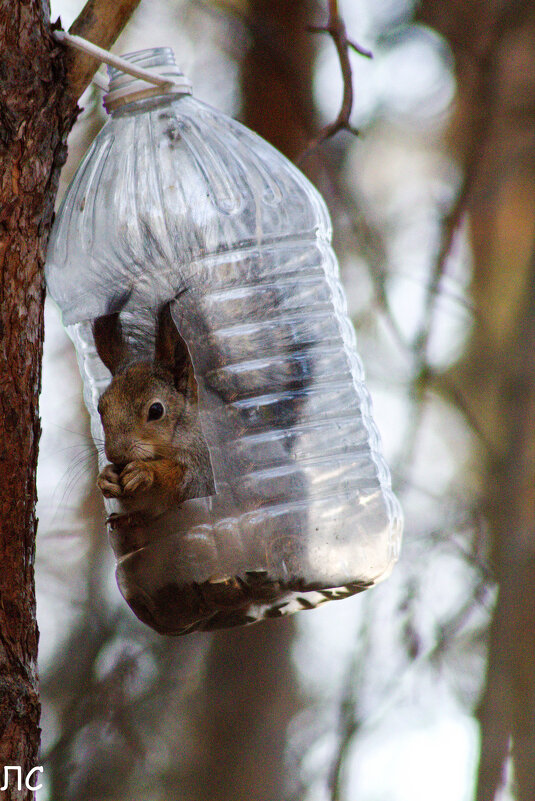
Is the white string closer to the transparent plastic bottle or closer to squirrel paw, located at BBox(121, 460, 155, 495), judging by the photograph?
the transparent plastic bottle

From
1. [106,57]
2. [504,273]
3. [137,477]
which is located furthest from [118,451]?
[504,273]

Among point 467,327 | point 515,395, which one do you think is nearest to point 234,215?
point 515,395

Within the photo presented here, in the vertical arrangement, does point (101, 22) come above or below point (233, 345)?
above

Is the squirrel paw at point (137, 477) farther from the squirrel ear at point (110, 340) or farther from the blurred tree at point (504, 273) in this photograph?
the blurred tree at point (504, 273)

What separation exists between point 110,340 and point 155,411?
5.1 inches

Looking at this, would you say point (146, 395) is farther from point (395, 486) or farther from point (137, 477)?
point (395, 486)

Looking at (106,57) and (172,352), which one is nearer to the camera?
(106,57)

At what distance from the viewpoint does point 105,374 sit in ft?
5.65

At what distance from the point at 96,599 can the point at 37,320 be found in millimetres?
2024

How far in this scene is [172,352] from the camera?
4.50 feet

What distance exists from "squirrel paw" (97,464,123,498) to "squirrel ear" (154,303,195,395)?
19cm

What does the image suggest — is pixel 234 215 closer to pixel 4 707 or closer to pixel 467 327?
pixel 4 707

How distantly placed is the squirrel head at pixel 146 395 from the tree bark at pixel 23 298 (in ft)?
0.38

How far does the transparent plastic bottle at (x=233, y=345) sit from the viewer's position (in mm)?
1381
